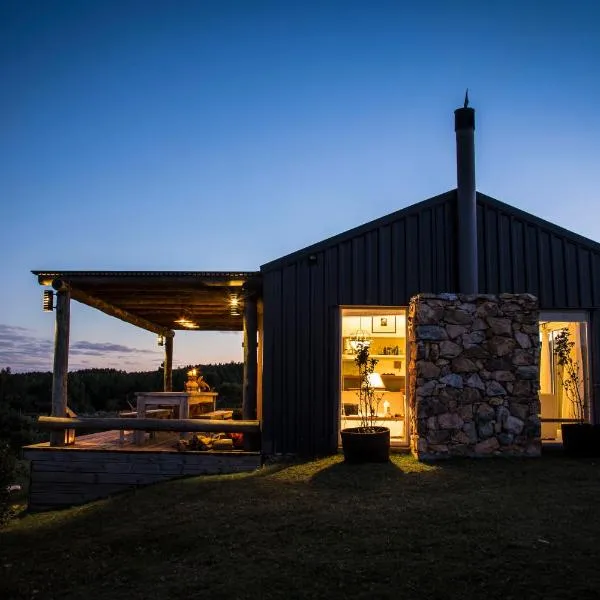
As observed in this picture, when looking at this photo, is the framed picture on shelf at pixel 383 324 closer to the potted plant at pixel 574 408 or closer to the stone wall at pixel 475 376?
the potted plant at pixel 574 408

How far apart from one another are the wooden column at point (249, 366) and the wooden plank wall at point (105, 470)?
88cm

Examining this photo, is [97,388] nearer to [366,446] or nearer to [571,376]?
[366,446]

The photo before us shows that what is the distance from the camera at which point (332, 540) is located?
4637 mm

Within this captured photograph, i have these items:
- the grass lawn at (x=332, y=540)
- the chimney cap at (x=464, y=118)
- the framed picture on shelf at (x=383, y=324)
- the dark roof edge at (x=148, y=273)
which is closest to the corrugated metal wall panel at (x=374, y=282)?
the dark roof edge at (x=148, y=273)

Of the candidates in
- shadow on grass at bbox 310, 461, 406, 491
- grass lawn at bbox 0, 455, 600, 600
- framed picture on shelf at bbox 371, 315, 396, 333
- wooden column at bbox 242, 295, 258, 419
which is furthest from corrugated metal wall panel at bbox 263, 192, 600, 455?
framed picture on shelf at bbox 371, 315, 396, 333

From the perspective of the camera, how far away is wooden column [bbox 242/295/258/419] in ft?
30.0

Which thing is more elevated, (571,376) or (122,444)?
(571,376)

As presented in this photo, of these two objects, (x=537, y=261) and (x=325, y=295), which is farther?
(x=537, y=261)

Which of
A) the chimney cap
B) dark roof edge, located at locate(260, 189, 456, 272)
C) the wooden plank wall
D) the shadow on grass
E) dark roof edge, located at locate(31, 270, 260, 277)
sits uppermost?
the chimney cap

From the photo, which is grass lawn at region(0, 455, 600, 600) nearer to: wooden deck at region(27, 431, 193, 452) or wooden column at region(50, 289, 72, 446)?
wooden deck at region(27, 431, 193, 452)

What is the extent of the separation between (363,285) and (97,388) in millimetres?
17940

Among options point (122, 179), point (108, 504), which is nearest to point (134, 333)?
point (122, 179)

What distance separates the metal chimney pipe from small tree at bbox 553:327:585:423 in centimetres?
162

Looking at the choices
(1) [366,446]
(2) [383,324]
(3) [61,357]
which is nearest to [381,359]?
(2) [383,324]
